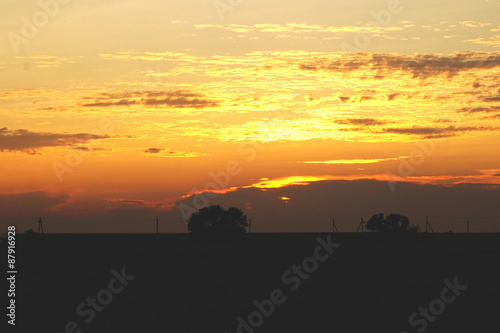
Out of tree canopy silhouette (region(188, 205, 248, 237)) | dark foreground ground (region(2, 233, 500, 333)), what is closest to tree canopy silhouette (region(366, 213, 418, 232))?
tree canopy silhouette (region(188, 205, 248, 237))

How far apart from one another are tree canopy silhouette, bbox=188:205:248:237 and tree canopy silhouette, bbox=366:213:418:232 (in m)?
19.4

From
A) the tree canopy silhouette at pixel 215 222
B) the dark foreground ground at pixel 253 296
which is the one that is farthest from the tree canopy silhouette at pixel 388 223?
the dark foreground ground at pixel 253 296

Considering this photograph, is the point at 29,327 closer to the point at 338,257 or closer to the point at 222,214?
the point at 338,257

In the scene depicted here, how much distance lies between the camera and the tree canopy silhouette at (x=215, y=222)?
8400cm

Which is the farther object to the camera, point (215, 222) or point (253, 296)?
point (215, 222)

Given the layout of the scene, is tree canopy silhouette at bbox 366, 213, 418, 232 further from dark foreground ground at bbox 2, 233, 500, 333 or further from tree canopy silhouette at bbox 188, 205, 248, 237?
dark foreground ground at bbox 2, 233, 500, 333

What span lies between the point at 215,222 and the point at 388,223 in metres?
25.1

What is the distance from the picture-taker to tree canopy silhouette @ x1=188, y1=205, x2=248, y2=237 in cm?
8400

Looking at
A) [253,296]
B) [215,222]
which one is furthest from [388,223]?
[253,296]

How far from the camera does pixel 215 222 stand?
85.1m

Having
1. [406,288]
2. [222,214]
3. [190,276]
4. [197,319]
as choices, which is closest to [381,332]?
[197,319]

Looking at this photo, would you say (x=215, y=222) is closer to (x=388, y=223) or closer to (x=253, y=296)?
(x=388, y=223)

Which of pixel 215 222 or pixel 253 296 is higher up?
pixel 215 222

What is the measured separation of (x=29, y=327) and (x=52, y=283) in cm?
1445
